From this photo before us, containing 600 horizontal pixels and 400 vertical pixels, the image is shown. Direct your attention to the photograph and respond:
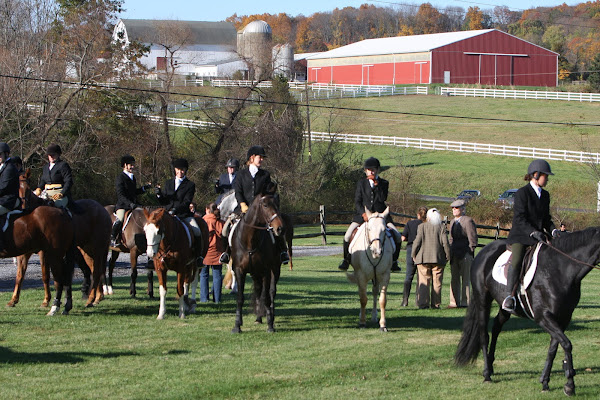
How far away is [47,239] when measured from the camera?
40.4 feet

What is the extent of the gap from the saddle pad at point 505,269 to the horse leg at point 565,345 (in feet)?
1.50

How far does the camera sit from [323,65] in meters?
96.4

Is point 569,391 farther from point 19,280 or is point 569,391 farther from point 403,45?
point 403,45

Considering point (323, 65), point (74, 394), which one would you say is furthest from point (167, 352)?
point (323, 65)

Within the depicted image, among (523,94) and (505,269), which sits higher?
(523,94)

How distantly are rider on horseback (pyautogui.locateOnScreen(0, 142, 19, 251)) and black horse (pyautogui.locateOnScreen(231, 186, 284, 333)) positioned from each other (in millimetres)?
3513

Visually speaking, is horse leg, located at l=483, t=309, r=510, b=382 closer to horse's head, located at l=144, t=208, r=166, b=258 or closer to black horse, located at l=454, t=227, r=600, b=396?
black horse, located at l=454, t=227, r=600, b=396

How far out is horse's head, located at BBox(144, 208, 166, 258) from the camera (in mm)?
11930

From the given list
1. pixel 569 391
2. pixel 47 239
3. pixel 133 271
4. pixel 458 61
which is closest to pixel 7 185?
pixel 47 239

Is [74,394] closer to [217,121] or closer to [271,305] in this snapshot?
[271,305]

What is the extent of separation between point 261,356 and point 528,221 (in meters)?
3.90

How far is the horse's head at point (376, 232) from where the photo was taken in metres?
11.6

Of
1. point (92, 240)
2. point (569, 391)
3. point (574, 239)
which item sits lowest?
point (569, 391)

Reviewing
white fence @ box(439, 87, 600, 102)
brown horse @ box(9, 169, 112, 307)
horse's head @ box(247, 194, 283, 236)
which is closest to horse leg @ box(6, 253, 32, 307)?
brown horse @ box(9, 169, 112, 307)
